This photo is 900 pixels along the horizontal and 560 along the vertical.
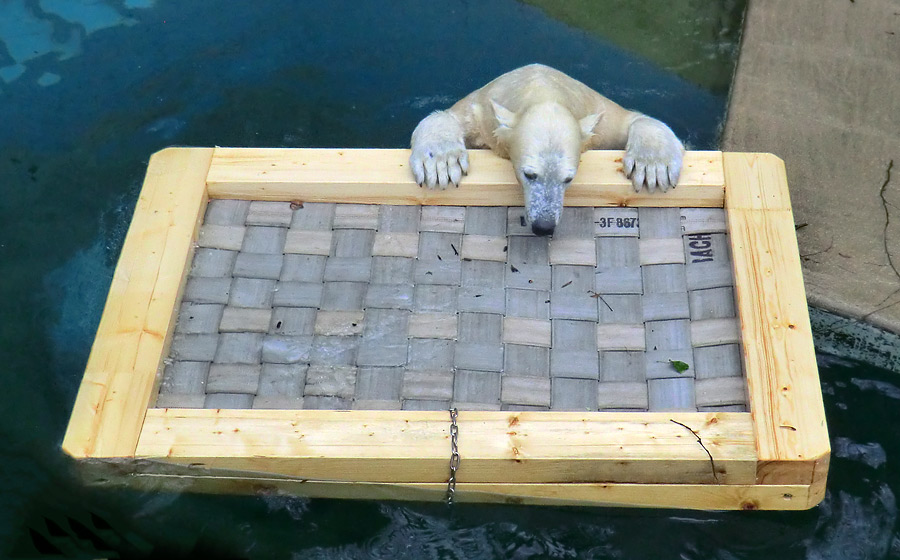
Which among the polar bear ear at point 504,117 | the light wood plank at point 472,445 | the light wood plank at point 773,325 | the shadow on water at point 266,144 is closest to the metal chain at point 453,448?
the light wood plank at point 472,445

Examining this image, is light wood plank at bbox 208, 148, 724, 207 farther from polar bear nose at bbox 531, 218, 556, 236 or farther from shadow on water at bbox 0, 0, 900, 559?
shadow on water at bbox 0, 0, 900, 559

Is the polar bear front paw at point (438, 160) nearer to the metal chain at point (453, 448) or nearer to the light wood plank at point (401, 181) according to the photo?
the light wood plank at point (401, 181)

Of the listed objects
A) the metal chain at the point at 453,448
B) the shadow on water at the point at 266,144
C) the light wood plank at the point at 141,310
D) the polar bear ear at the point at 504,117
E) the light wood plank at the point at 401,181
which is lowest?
the shadow on water at the point at 266,144

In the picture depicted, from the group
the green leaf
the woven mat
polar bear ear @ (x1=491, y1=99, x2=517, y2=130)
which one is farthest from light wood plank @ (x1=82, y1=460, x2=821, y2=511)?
polar bear ear @ (x1=491, y1=99, x2=517, y2=130)

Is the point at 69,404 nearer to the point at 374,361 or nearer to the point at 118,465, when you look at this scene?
the point at 118,465

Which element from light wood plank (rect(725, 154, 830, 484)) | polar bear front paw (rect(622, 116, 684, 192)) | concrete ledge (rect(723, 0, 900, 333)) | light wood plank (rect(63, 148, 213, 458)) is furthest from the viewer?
concrete ledge (rect(723, 0, 900, 333))

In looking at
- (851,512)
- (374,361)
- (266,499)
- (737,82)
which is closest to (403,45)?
(737,82)
